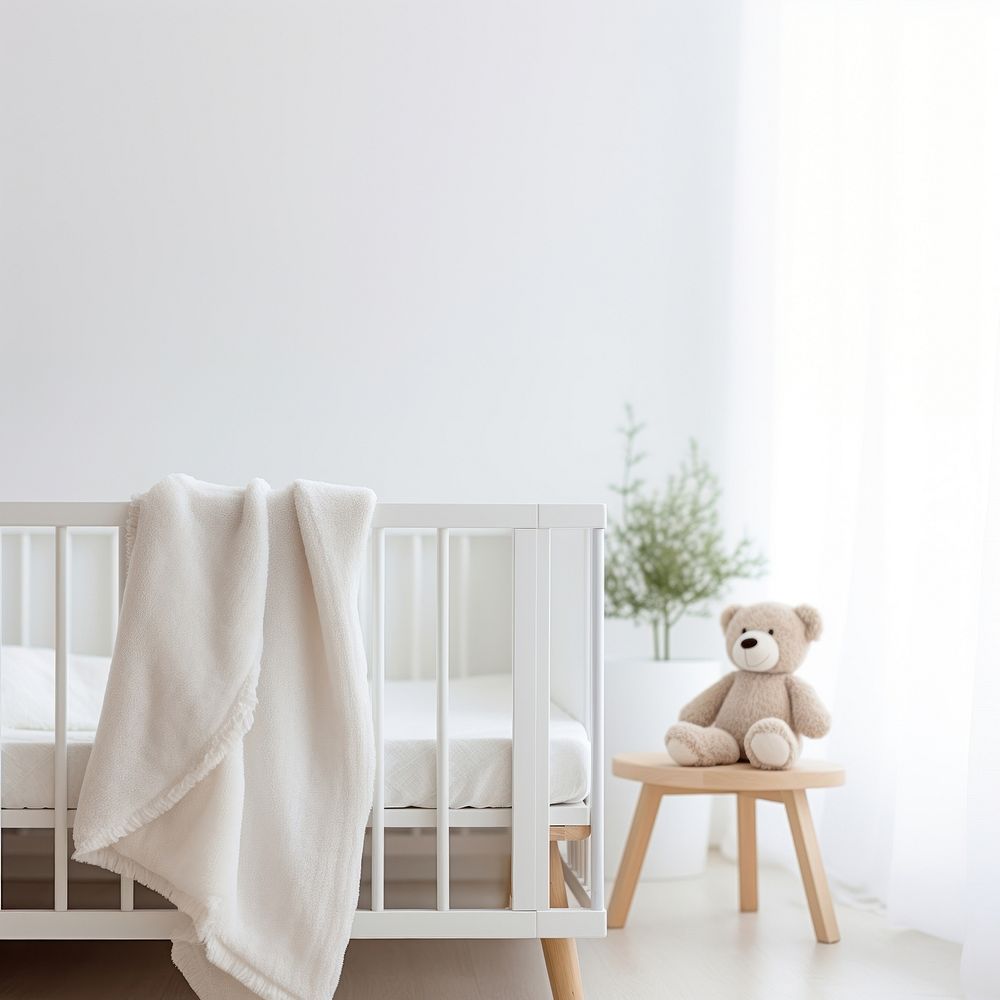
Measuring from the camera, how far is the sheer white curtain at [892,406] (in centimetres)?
183

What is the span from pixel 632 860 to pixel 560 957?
0.50 m

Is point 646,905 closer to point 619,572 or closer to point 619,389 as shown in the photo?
point 619,572

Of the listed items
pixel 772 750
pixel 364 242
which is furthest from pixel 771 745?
pixel 364 242

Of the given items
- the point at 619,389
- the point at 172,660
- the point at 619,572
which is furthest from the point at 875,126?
the point at 172,660

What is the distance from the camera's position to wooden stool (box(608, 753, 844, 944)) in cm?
178

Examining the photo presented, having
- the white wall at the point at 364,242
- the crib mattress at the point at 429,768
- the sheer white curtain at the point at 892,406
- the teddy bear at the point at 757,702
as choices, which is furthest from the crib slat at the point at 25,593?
the sheer white curtain at the point at 892,406

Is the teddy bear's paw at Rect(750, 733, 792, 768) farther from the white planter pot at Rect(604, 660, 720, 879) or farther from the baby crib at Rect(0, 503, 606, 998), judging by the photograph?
the baby crib at Rect(0, 503, 606, 998)

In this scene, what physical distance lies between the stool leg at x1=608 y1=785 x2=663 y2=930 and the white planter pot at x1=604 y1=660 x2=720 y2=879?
0.28 meters

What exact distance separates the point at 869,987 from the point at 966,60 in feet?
4.69

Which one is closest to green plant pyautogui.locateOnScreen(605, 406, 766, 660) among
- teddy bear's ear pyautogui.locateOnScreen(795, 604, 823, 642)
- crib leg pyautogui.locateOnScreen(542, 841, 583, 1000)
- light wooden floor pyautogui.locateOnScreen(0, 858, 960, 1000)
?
teddy bear's ear pyautogui.locateOnScreen(795, 604, 823, 642)

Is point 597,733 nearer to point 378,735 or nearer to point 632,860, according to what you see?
point 378,735

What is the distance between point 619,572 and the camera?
226 cm

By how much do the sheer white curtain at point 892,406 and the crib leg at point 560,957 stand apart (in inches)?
22.0

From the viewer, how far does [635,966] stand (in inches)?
65.8
